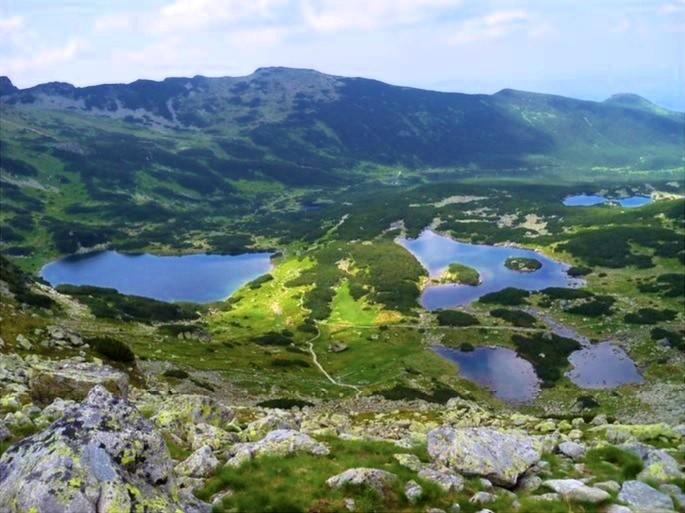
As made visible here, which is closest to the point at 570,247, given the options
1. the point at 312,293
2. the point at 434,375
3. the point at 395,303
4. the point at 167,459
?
the point at 395,303

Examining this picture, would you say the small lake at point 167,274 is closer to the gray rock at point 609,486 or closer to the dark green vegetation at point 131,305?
the dark green vegetation at point 131,305

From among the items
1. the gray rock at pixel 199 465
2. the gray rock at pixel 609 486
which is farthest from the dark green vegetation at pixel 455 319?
the gray rock at pixel 199 465

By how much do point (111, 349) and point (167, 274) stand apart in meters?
134

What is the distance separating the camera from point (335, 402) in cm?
5734

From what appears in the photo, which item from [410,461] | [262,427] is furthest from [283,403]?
[410,461]

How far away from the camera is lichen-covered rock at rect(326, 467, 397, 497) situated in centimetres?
1598

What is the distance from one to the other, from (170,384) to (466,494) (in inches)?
1427

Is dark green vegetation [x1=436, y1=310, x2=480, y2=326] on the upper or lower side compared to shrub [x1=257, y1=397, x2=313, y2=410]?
lower

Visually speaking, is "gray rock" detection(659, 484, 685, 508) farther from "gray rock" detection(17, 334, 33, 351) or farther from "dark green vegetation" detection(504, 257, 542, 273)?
"dark green vegetation" detection(504, 257, 542, 273)

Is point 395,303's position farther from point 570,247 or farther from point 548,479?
point 548,479

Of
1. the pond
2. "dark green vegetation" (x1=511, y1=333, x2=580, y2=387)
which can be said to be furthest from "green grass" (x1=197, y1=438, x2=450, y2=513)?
the pond

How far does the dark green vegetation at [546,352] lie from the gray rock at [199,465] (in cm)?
7231

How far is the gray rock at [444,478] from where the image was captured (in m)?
16.9

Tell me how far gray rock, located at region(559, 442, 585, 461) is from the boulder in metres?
5.45
